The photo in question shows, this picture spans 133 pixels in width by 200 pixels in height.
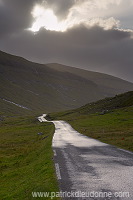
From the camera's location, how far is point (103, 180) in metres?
13.1

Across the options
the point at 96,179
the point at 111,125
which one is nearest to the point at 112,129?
the point at 111,125

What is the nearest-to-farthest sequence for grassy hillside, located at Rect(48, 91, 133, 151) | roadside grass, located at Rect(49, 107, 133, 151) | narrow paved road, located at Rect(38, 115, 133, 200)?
narrow paved road, located at Rect(38, 115, 133, 200), roadside grass, located at Rect(49, 107, 133, 151), grassy hillside, located at Rect(48, 91, 133, 151)

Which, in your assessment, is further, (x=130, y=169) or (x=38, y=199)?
(x=130, y=169)

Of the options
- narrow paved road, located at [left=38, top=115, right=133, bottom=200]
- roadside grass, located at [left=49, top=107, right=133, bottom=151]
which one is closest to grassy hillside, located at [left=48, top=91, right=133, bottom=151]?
roadside grass, located at [left=49, top=107, right=133, bottom=151]

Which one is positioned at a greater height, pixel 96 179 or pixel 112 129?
pixel 96 179

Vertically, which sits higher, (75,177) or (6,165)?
(75,177)

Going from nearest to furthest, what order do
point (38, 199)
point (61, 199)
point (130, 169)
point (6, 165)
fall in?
1. point (61, 199)
2. point (38, 199)
3. point (130, 169)
4. point (6, 165)

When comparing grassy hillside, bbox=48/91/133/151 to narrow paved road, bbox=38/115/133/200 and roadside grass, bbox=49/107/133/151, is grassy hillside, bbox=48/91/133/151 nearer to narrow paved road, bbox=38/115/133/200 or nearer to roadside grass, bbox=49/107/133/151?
roadside grass, bbox=49/107/133/151

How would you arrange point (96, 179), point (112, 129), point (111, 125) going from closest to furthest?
point (96, 179) → point (112, 129) → point (111, 125)

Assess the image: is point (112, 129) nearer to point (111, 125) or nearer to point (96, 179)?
point (111, 125)

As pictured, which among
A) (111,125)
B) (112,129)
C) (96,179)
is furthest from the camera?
(111,125)

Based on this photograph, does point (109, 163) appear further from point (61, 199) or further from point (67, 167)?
point (61, 199)

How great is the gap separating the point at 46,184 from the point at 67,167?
410cm

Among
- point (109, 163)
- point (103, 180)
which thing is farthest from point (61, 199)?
point (109, 163)
